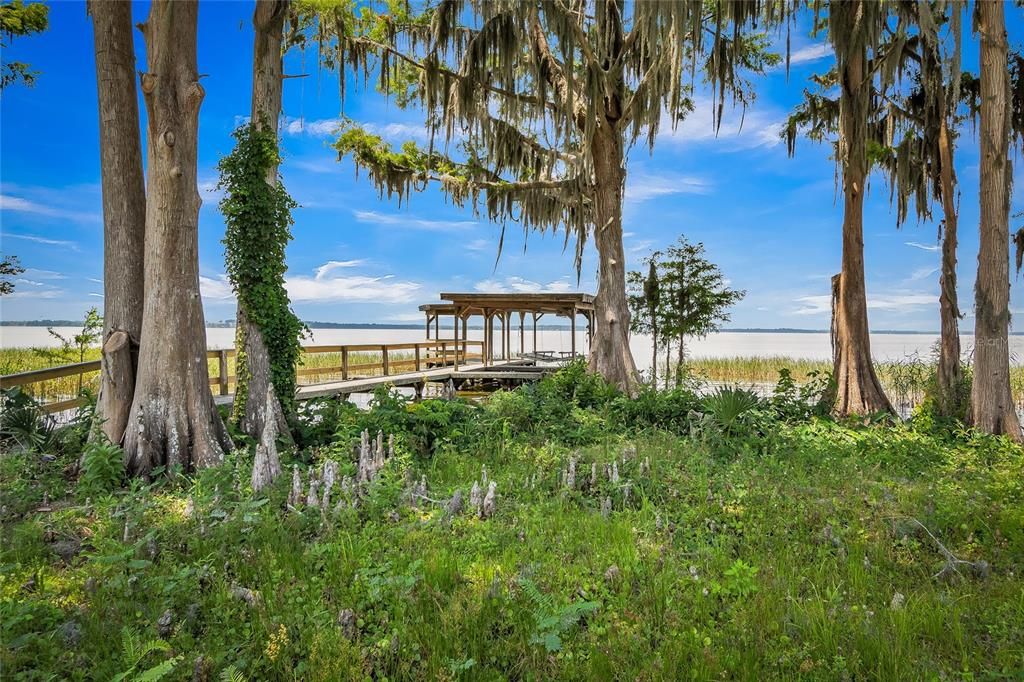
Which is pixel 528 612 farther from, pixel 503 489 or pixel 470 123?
pixel 470 123

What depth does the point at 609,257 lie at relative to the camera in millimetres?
12133

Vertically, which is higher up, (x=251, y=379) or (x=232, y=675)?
(x=251, y=379)

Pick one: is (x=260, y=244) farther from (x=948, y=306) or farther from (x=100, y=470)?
(x=948, y=306)

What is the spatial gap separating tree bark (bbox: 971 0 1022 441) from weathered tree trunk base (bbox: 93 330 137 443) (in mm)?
11522

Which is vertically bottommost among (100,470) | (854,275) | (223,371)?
(100,470)

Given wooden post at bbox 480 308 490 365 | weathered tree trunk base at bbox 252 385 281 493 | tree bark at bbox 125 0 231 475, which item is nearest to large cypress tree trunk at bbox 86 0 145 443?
tree bark at bbox 125 0 231 475

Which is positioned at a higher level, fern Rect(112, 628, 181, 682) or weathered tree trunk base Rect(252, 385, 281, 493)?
weathered tree trunk base Rect(252, 385, 281, 493)

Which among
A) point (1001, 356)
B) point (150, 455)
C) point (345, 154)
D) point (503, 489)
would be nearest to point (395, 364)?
point (345, 154)

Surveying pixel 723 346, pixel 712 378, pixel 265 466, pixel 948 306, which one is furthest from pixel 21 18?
pixel 723 346

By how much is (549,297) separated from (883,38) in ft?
34.7

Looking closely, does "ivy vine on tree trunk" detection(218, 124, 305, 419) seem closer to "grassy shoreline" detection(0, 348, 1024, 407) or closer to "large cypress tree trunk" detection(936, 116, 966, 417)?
"grassy shoreline" detection(0, 348, 1024, 407)

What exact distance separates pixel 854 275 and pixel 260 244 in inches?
383

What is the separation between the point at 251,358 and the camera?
7762 mm

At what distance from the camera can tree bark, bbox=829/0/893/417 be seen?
9281 mm
